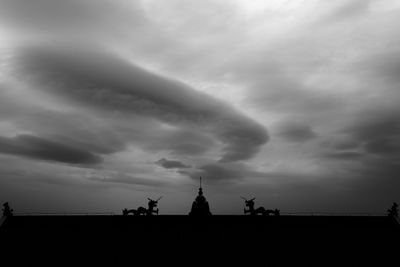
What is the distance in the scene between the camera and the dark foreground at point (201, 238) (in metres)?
42.1

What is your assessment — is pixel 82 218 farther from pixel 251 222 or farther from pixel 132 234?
pixel 251 222

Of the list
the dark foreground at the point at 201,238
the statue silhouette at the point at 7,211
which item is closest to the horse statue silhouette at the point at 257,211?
the dark foreground at the point at 201,238

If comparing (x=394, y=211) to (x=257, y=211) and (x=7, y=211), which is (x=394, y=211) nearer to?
(x=257, y=211)

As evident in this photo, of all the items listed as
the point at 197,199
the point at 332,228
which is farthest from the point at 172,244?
the point at 332,228

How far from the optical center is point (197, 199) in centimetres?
6100

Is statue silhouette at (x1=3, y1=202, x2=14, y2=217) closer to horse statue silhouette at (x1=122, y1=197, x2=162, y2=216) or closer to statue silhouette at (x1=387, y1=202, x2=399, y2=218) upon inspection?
horse statue silhouette at (x1=122, y1=197, x2=162, y2=216)

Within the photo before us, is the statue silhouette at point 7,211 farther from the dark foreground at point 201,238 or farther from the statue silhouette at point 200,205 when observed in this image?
the statue silhouette at point 200,205

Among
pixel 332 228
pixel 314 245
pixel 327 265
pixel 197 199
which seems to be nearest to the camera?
pixel 327 265

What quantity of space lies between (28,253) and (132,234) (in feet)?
43.3

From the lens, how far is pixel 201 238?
1764 inches

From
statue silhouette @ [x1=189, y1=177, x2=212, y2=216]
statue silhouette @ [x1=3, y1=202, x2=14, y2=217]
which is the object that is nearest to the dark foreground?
statue silhouette @ [x1=3, y1=202, x2=14, y2=217]

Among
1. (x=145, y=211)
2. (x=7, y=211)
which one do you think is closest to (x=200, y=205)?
(x=145, y=211)

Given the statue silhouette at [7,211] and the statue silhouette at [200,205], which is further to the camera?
the statue silhouette at [200,205]

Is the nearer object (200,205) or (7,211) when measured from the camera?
(7,211)
